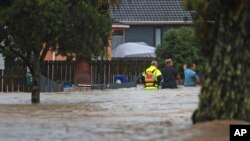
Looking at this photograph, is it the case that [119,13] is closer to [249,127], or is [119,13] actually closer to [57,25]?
[57,25]

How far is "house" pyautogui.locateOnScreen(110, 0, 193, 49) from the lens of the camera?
54500mm

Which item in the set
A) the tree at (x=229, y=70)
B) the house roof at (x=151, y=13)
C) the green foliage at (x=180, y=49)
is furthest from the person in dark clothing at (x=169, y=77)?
the house roof at (x=151, y=13)

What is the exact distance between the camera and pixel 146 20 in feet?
179

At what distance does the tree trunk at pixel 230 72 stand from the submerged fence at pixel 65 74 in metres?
24.6

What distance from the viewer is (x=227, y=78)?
1032cm

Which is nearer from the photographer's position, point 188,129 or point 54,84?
point 188,129

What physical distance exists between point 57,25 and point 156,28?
117ft

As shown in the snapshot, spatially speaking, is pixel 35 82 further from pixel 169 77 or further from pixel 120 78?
pixel 120 78

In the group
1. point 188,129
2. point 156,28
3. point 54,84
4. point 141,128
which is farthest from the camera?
point 156,28

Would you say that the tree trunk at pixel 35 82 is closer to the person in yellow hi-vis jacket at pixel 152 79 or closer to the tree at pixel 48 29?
the tree at pixel 48 29

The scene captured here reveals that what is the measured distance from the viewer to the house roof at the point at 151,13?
2151 inches

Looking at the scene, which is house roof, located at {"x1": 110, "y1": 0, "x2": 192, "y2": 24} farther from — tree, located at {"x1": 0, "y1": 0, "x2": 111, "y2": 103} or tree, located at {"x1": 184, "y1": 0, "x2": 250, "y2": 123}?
tree, located at {"x1": 184, "y1": 0, "x2": 250, "y2": 123}

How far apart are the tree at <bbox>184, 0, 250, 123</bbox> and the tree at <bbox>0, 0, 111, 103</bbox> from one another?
378 inches

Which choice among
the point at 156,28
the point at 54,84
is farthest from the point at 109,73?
the point at 156,28
